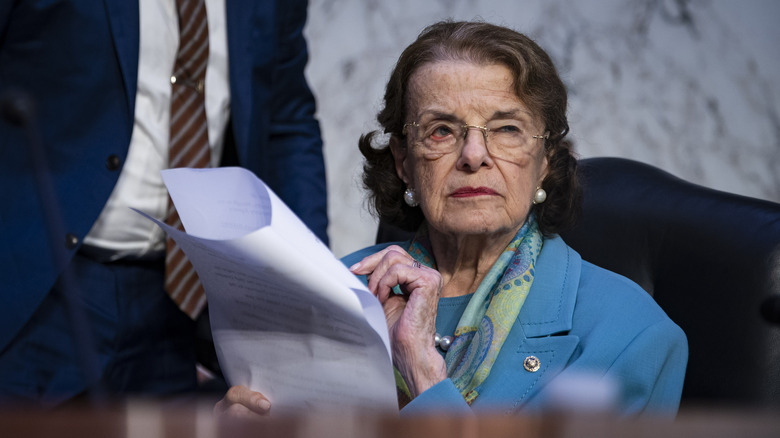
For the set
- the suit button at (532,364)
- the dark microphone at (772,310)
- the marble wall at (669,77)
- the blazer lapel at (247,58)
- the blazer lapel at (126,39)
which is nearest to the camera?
the dark microphone at (772,310)

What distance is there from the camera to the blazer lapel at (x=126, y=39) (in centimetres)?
Result: 177

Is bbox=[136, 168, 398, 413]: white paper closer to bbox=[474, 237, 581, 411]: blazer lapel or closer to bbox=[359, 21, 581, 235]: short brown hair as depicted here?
bbox=[474, 237, 581, 411]: blazer lapel

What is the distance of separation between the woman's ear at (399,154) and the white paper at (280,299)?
74 cm

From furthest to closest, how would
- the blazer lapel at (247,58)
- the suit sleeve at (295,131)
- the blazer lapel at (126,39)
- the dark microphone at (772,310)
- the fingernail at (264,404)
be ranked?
the suit sleeve at (295,131) → the blazer lapel at (247,58) → the blazer lapel at (126,39) → the fingernail at (264,404) → the dark microphone at (772,310)

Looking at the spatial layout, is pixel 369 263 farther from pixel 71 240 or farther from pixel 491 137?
pixel 71 240

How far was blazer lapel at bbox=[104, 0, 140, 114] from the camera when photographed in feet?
5.81

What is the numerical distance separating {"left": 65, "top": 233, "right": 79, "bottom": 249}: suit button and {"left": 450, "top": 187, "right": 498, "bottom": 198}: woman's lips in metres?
0.83

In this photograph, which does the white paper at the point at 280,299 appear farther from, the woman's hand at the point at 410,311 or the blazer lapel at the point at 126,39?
the blazer lapel at the point at 126,39

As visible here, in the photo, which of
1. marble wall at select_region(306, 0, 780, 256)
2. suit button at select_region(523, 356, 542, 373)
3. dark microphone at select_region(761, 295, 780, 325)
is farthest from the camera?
marble wall at select_region(306, 0, 780, 256)

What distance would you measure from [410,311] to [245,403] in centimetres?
34

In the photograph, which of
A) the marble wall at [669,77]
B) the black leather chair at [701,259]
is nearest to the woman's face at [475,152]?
the black leather chair at [701,259]

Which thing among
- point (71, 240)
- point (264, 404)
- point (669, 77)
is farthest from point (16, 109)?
point (669, 77)

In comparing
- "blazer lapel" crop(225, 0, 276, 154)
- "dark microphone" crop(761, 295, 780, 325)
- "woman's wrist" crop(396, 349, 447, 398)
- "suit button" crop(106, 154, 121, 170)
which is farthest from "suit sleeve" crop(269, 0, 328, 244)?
"dark microphone" crop(761, 295, 780, 325)

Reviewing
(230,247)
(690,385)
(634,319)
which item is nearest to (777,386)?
(690,385)
